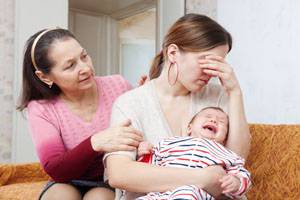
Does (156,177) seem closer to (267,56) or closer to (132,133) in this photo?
(132,133)

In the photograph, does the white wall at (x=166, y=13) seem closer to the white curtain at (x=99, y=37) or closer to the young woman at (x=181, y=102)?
the white curtain at (x=99, y=37)

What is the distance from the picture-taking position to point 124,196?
4.29 ft

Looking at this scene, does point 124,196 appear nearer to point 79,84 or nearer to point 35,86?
point 79,84

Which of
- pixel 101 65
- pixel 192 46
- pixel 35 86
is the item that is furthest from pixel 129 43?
pixel 192 46

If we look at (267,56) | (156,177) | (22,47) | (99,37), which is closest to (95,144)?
(156,177)

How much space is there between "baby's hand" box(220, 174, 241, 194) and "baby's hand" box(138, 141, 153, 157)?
229 millimetres

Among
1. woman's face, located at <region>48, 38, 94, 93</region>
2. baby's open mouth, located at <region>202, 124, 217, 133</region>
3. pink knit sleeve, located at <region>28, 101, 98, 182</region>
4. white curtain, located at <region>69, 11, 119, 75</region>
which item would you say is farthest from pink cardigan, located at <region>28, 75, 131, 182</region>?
white curtain, located at <region>69, 11, 119, 75</region>

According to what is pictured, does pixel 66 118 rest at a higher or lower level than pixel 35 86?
lower

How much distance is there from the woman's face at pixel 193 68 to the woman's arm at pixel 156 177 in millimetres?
289

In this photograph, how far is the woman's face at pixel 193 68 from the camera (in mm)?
1283

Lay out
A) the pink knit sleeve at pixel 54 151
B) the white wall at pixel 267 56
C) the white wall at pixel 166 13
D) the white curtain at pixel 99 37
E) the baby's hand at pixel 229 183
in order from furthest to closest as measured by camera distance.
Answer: the white curtain at pixel 99 37
the white wall at pixel 166 13
the white wall at pixel 267 56
the pink knit sleeve at pixel 54 151
the baby's hand at pixel 229 183

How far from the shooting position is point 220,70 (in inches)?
50.1

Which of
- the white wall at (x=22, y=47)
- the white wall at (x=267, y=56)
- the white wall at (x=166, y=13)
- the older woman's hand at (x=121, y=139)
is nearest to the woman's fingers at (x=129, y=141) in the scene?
the older woman's hand at (x=121, y=139)

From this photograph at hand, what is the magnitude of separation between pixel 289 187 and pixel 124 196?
2.02ft
